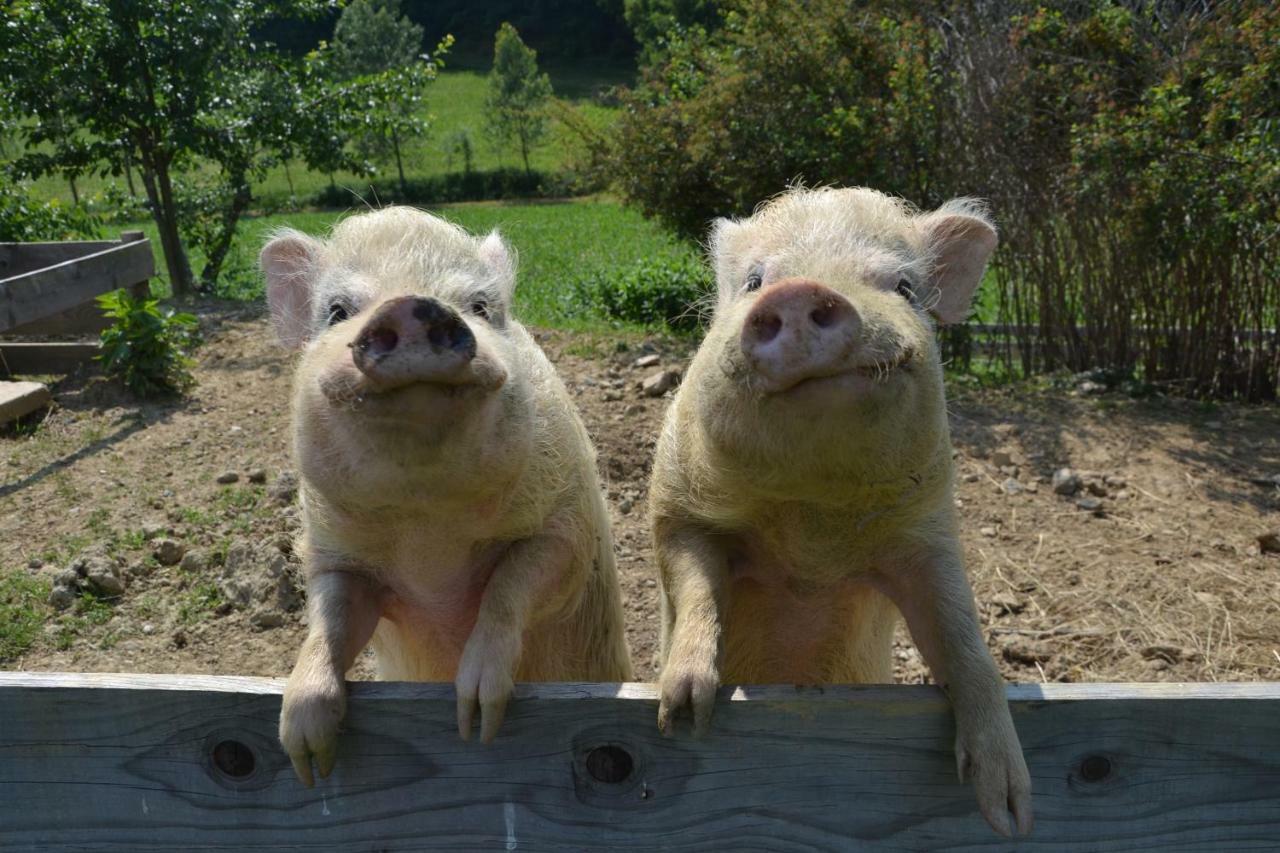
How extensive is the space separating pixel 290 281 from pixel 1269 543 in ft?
16.7

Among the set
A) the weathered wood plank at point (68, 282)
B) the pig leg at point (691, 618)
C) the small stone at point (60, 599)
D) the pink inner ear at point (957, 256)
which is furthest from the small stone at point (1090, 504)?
the weathered wood plank at point (68, 282)

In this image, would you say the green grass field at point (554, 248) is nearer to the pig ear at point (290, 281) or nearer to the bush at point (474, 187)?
the pig ear at point (290, 281)

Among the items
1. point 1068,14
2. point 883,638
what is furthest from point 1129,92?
point 883,638

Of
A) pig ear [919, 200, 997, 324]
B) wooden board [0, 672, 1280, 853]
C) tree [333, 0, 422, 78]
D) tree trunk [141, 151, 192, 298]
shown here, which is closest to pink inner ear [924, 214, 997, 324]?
pig ear [919, 200, 997, 324]

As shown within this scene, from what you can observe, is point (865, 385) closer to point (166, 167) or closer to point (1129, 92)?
point (1129, 92)

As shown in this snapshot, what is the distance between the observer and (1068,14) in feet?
31.4

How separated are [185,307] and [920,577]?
36.2ft

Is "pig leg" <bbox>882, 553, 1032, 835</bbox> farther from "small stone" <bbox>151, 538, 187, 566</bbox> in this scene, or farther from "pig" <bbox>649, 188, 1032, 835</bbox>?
"small stone" <bbox>151, 538, 187, 566</bbox>

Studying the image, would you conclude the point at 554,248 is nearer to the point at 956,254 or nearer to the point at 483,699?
the point at 956,254

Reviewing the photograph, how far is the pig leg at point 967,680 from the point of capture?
6.93ft

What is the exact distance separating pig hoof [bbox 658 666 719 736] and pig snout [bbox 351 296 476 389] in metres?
0.80

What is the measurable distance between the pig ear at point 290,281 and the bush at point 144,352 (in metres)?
4.92

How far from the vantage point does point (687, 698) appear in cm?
218

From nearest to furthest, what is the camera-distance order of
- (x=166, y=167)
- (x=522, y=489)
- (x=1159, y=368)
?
(x=522, y=489)
(x=1159, y=368)
(x=166, y=167)
